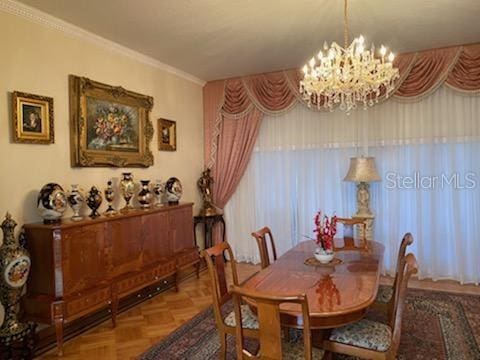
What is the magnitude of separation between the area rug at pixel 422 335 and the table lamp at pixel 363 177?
1.13 meters

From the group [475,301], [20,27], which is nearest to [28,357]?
Answer: [20,27]

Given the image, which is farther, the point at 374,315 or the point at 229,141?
the point at 229,141

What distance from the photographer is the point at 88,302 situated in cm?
273

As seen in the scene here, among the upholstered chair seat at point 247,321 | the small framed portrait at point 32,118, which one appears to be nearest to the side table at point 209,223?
the small framed portrait at point 32,118

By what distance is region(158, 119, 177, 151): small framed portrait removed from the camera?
421 cm

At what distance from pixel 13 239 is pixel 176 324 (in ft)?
4.98

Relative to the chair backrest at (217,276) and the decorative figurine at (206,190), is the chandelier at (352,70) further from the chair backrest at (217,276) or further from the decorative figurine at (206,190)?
the decorative figurine at (206,190)

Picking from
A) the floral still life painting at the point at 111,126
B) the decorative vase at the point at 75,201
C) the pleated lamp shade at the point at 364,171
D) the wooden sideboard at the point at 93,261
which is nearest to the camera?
the wooden sideboard at the point at 93,261

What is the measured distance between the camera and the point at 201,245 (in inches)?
198

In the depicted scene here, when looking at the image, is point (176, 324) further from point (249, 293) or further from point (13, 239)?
point (249, 293)

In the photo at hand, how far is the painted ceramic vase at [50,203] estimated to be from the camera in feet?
8.77

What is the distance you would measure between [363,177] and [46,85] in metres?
3.33

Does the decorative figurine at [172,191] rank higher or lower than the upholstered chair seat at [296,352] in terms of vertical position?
higher

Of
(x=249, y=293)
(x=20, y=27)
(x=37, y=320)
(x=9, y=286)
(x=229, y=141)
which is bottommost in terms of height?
(x=37, y=320)
